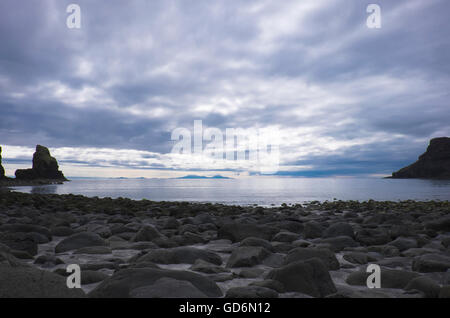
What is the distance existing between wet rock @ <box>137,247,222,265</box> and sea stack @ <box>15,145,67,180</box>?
12330 centimetres

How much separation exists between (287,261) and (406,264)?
6.09 feet

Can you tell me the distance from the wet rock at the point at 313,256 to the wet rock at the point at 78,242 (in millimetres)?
3445

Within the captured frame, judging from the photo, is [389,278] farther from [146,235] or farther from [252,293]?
[146,235]

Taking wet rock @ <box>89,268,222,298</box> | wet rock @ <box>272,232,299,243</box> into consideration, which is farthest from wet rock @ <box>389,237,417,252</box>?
wet rock @ <box>89,268,222,298</box>

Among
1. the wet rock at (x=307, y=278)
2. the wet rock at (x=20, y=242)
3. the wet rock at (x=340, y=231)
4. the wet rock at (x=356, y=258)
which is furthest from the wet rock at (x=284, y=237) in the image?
the wet rock at (x=20, y=242)

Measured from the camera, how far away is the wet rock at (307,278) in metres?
3.02

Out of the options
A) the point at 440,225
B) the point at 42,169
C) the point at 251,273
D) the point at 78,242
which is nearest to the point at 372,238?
the point at 440,225

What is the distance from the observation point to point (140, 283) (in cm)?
284

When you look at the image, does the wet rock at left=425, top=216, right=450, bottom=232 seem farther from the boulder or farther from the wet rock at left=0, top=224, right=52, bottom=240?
the wet rock at left=0, top=224, right=52, bottom=240

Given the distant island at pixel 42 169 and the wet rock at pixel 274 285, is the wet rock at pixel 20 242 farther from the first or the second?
the distant island at pixel 42 169

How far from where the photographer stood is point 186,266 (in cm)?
416

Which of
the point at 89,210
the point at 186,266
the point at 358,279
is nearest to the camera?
the point at 358,279
